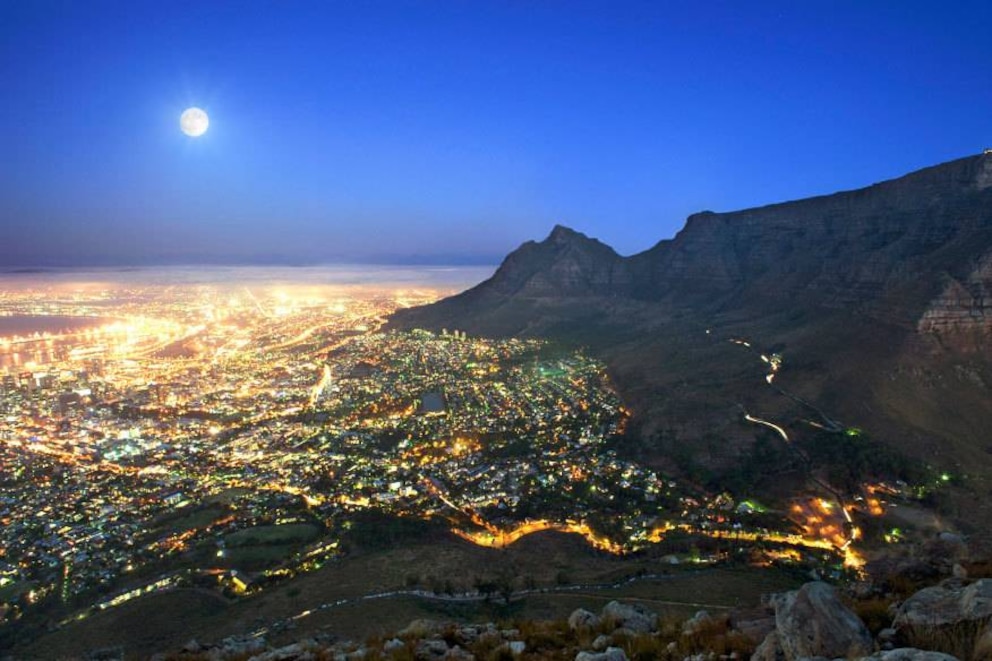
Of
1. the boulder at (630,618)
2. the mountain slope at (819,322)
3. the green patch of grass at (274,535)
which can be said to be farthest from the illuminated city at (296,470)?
the boulder at (630,618)

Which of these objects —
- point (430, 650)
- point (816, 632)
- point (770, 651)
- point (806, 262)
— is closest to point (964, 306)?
point (806, 262)

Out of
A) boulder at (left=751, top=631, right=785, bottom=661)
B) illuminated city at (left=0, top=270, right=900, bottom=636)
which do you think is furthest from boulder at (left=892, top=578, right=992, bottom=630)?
illuminated city at (left=0, top=270, right=900, bottom=636)

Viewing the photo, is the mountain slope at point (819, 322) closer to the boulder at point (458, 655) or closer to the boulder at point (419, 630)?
the boulder at point (419, 630)

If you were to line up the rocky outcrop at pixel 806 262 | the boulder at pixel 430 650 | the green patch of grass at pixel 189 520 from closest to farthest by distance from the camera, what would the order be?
the boulder at pixel 430 650 → the green patch of grass at pixel 189 520 → the rocky outcrop at pixel 806 262

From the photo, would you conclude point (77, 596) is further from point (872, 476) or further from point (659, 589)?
point (872, 476)

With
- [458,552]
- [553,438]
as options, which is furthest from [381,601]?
[553,438]

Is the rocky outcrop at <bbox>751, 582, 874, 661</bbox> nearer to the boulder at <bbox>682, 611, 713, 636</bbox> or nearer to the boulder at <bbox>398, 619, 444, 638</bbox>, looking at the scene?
the boulder at <bbox>682, 611, 713, 636</bbox>
